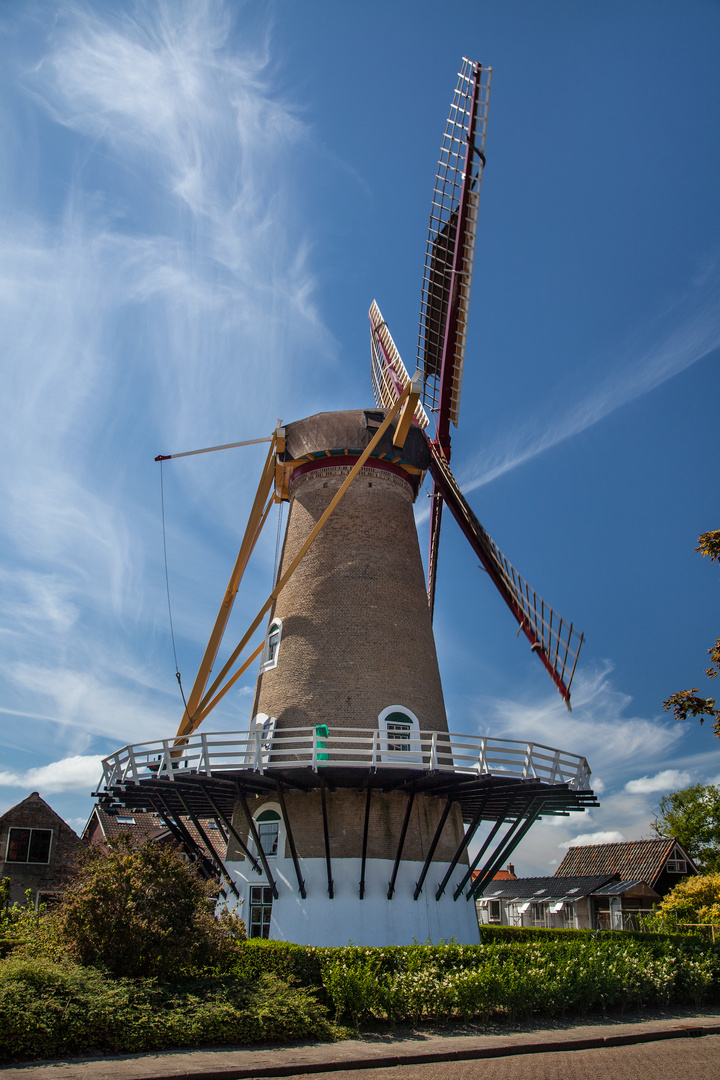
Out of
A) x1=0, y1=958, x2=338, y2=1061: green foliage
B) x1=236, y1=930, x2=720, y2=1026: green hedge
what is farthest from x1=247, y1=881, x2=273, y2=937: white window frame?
x1=0, y1=958, x2=338, y2=1061: green foliage

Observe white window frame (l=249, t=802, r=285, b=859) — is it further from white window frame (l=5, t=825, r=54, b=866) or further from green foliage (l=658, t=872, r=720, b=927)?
green foliage (l=658, t=872, r=720, b=927)

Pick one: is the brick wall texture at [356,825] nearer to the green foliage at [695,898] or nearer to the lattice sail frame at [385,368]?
the lattice sail frame at [385,368]

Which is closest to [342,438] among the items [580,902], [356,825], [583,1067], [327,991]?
[356,825]

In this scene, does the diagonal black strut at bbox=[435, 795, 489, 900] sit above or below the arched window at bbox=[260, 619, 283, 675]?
below

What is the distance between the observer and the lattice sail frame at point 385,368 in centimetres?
2127

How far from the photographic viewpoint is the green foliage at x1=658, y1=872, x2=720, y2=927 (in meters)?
25.8

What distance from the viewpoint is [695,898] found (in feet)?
85.6

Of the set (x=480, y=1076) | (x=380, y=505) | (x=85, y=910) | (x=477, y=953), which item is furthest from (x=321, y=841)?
(x=380, y=505)

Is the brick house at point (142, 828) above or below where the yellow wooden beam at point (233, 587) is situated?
below

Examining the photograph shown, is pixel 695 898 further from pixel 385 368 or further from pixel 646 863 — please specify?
pixel 385 368

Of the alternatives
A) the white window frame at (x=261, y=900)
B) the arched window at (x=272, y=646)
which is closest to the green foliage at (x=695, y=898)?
the white window frame at (x=261, y=900)

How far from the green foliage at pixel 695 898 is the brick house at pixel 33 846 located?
20666 millimetres

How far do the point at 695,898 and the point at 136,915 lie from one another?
22.5m

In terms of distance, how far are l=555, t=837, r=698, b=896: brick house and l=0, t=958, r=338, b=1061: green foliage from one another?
80.6ft
